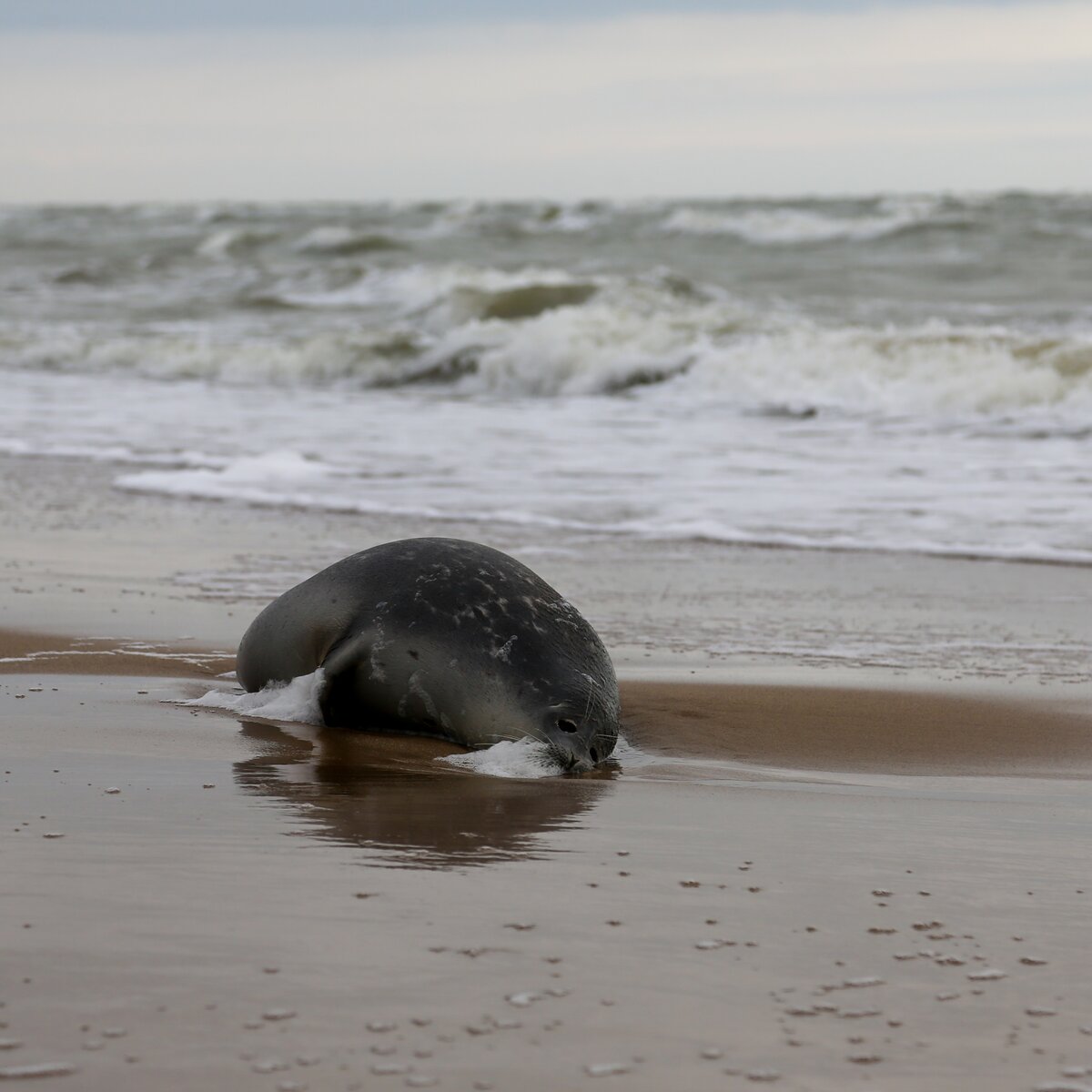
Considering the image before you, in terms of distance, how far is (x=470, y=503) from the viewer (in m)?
9.08

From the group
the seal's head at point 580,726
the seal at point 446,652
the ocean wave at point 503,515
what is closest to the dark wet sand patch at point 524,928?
the seal's head at point 580,726

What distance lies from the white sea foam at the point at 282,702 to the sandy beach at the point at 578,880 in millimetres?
68

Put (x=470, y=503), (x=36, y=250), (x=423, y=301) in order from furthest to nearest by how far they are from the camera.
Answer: (x=36, y=250), (x=423, y=301), (x=470, y=503)

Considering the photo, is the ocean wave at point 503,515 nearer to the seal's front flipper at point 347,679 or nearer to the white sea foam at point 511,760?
the seal's front flipper at point 347,679

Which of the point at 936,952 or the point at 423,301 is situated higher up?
the point at 423,301

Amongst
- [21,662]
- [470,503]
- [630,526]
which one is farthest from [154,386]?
[21,662]

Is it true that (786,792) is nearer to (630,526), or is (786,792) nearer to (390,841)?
(390,841)

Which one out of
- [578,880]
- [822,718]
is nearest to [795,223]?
[822,718]

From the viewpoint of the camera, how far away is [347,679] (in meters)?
4.25

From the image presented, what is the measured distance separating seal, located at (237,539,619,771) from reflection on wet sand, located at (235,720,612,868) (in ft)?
0.34

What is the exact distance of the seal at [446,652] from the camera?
4039 mm

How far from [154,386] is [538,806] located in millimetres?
14066

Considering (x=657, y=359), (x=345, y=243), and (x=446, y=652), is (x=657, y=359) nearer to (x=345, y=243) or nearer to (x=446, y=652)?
(x=446, y=652)

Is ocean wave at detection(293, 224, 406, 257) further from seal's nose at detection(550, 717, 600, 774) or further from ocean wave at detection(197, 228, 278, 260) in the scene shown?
seal's nose at detection(550, 717, 600, 774)
